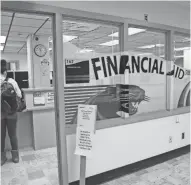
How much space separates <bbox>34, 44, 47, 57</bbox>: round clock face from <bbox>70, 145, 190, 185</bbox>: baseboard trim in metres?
3.43

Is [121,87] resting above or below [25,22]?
below

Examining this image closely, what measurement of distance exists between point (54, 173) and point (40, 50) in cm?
318

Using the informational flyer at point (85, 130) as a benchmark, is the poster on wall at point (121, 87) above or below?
above

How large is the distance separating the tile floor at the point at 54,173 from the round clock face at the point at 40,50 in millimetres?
2662

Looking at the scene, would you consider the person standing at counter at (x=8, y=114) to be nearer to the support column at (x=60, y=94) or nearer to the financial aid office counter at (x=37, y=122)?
the financial aid office counter at (x=37, y=122)

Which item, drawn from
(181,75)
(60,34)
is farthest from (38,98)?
(181,75)

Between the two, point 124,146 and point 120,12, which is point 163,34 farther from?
point 124,146

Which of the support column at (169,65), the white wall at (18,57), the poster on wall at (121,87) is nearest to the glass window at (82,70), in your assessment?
the poster on wall at (121,87)

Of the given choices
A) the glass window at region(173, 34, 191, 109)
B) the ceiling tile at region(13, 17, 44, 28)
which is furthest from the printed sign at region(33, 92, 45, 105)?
the glass window at region(173, 34, 191, 109)

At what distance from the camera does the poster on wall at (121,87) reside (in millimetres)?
2451

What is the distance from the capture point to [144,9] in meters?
2.74

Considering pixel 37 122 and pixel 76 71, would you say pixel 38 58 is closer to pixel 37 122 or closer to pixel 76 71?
pixel 37 122

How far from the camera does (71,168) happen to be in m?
2.36

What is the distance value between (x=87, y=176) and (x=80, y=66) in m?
1.43
